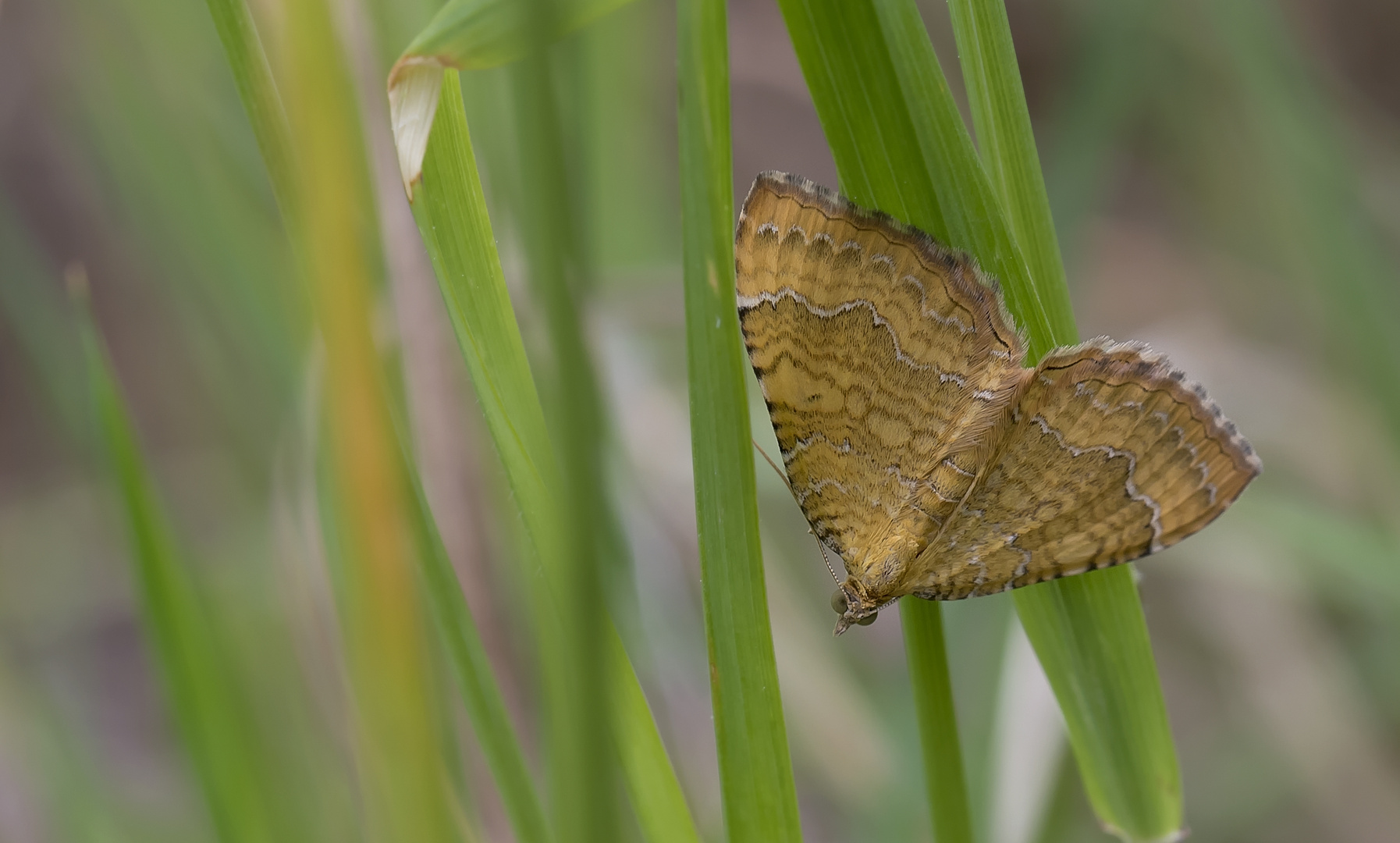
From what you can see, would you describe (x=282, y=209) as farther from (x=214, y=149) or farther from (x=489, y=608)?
(x=214, y=149)

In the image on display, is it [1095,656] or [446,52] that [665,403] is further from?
[446,52]

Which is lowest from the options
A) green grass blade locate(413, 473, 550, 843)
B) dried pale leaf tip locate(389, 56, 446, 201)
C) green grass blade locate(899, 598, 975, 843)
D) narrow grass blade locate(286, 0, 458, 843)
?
green grass blade locate(899, 598, 975, 843)

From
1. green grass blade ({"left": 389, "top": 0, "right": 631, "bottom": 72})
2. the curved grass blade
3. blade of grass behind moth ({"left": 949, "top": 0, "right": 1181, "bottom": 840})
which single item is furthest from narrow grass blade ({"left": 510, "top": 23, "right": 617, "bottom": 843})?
blade of grass behind moth ({"left": 949, "top": 0, "right": 1181, "bottom": 840})

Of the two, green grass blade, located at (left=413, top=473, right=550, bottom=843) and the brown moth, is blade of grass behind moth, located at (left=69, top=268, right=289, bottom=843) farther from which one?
the brown moth

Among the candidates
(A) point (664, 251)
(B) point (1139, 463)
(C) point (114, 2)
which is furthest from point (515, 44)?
(A) point (664, 251)

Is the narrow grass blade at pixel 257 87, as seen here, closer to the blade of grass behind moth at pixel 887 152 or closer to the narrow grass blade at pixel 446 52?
the narrow grass blade at pixel 446 52

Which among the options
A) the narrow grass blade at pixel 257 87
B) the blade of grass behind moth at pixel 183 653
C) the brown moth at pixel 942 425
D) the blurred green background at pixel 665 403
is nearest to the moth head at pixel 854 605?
the brown moth at pixel 942 425

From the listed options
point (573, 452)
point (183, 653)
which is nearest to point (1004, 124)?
point (573, 452)

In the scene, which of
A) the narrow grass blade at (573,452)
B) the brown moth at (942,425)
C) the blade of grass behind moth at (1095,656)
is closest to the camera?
the narrow grass blade at (573,452)
